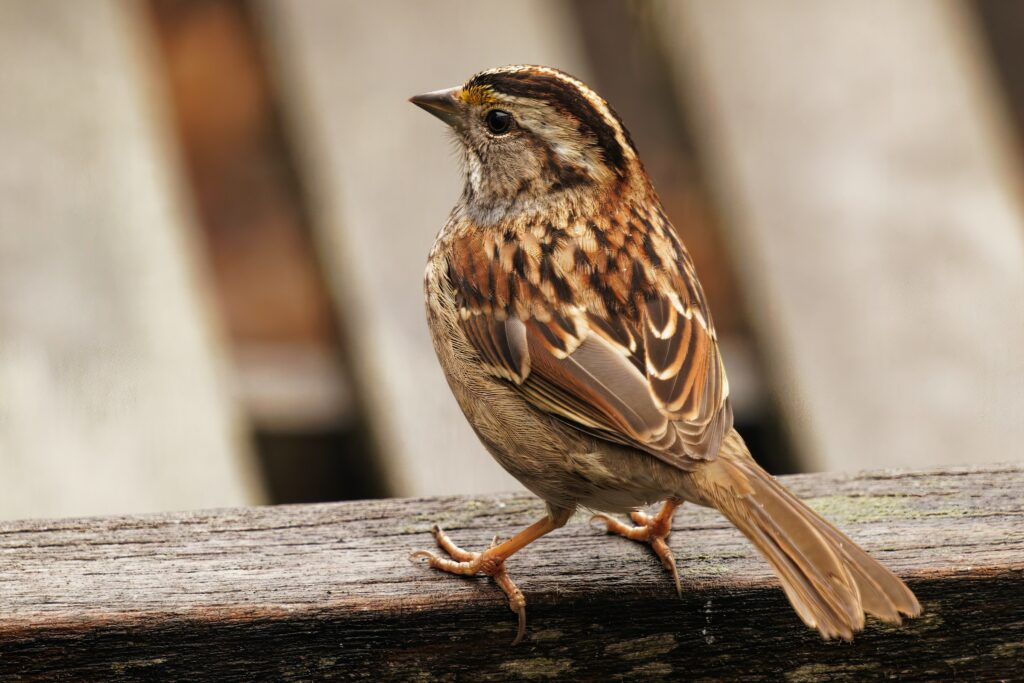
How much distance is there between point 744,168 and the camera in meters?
4.53

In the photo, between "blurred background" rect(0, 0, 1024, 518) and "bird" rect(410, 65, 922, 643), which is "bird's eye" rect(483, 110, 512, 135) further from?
"blurred background" rect(0, 0, 1024, 518)

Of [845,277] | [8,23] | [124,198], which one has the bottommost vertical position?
[845,277]

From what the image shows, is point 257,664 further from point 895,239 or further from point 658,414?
point 895,239

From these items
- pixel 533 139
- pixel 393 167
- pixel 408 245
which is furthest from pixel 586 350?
pixel 393 167

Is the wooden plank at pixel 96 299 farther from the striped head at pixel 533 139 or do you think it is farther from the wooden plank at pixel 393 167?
the striped head at pixel 533 139

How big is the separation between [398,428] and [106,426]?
76cm

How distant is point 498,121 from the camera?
11.5 ft

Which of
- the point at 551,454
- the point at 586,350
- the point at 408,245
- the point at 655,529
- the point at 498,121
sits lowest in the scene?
the point at 655,529

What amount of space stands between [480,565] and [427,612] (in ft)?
0.50

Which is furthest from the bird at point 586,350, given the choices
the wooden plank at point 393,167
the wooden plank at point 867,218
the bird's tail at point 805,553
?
the wooden plank at point 867,218

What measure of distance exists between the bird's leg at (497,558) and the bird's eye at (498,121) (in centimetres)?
109

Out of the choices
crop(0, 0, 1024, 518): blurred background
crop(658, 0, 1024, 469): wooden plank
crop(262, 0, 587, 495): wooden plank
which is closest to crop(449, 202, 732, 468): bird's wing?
crop(262, 0, 587, 495): wooden plank

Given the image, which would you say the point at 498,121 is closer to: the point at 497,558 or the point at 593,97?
the point at 593,97

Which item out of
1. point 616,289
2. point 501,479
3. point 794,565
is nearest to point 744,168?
point 501,479
